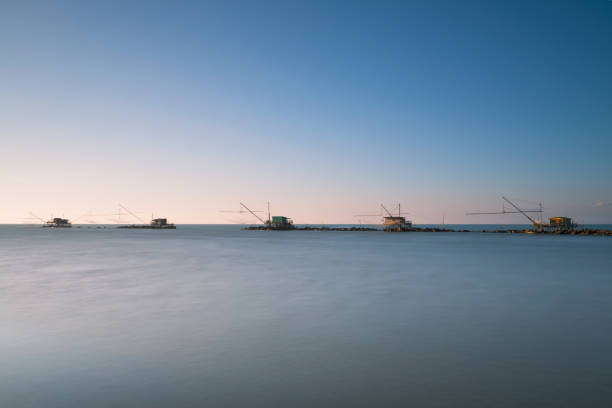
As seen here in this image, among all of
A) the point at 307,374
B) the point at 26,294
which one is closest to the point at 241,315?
the point at 307,374

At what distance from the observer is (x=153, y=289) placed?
57.7ft

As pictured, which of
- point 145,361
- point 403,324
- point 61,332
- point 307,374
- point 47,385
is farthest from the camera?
point 403,324

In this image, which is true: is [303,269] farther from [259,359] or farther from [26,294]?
[259,359]

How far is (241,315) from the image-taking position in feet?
39.8

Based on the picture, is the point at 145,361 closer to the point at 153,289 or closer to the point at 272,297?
the point at 272,297

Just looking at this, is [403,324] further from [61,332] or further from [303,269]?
[303,269]

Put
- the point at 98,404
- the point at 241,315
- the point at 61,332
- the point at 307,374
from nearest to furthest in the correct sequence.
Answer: the point at 98,404 → the point at 307,374 → the point at 61,332 → the point at 241,315

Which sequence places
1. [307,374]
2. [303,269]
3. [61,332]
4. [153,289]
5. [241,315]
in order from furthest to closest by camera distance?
1. [303,269]
2. [153,289]
3. [241,315]
4. [61,332]
5. [307,374]

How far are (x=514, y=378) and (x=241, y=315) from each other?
26.2 feet

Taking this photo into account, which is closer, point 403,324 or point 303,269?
point 403,324

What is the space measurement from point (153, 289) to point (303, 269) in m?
11.3

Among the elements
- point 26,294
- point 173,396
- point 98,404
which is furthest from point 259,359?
point 26,294

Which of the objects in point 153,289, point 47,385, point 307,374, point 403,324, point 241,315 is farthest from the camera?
point 153,289

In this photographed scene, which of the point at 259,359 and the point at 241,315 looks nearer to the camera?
the point at 259,359
